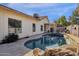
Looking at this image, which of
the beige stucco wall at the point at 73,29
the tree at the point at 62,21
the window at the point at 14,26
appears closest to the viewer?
the tree at the point at 62,21

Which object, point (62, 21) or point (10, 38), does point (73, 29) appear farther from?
point (10, 38)

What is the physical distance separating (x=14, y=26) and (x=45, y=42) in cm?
148

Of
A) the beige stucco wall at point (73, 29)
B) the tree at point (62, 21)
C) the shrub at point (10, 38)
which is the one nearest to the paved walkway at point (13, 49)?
the shrub at point (10, 38)

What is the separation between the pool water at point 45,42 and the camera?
8.16 meters

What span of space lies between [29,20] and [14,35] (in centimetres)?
97

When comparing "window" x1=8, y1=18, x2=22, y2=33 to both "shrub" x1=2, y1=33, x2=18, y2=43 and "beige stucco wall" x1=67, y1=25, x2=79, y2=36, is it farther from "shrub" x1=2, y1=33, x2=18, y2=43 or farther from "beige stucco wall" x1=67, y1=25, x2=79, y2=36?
"beige stucco wall" x1=67, y1=25, x2=79, y2=36

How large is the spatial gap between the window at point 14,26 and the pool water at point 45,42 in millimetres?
691

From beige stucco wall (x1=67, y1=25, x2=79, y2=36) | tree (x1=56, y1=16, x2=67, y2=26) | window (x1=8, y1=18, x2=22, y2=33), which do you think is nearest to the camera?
tree (x1=56, y1=16, x2=67, y2=26)

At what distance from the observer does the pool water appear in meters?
8.16

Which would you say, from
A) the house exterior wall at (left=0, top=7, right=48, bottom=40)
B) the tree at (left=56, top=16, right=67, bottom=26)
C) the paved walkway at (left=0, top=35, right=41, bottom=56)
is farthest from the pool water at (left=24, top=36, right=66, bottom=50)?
the tree at (left=56, top=16, right=67, bottom=26)

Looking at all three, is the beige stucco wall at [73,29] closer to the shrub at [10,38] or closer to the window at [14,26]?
the window at [14,26]

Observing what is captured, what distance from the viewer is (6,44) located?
27.2ft

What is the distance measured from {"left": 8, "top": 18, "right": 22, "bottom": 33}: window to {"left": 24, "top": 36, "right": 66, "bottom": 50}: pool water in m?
0.69

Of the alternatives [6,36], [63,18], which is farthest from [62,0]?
[6,36]
